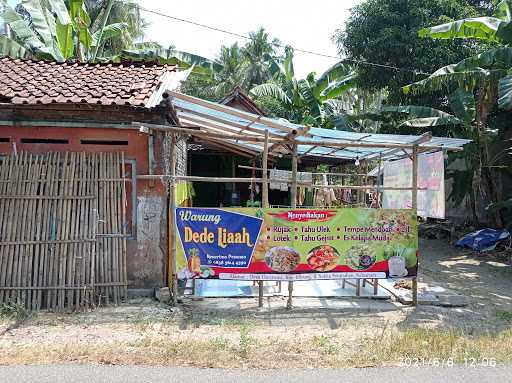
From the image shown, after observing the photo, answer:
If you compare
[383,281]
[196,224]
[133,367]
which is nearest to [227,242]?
[196,224]

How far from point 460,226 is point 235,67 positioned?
82.5 feet

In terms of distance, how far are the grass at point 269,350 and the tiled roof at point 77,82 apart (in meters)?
3.46

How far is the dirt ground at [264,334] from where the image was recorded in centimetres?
457

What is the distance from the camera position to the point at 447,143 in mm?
8477

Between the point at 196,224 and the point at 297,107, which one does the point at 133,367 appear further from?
the point at 297,107

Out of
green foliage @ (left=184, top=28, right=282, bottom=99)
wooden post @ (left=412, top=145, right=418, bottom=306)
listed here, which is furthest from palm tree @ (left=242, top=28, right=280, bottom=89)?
wooden post @ (left=412, top=145, right=418, bottom=306)

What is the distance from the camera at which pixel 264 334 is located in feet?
17.8

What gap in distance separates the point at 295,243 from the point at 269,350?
78.5 inches

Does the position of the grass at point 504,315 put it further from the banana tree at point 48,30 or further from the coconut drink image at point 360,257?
the banana tree at point 48,30

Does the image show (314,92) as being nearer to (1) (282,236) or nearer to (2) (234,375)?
(1) (282,236)

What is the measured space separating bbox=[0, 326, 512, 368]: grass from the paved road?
0.53ft

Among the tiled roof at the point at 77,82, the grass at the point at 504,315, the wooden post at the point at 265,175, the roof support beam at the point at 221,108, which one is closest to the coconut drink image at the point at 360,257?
the wooden post at the point at 265,175

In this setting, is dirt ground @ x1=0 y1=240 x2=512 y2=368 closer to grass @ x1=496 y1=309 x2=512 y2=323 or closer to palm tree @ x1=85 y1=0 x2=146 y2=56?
grass @ x1=496 y1=309 x2=512 y2=323

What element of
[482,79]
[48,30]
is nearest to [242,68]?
[48,30]
